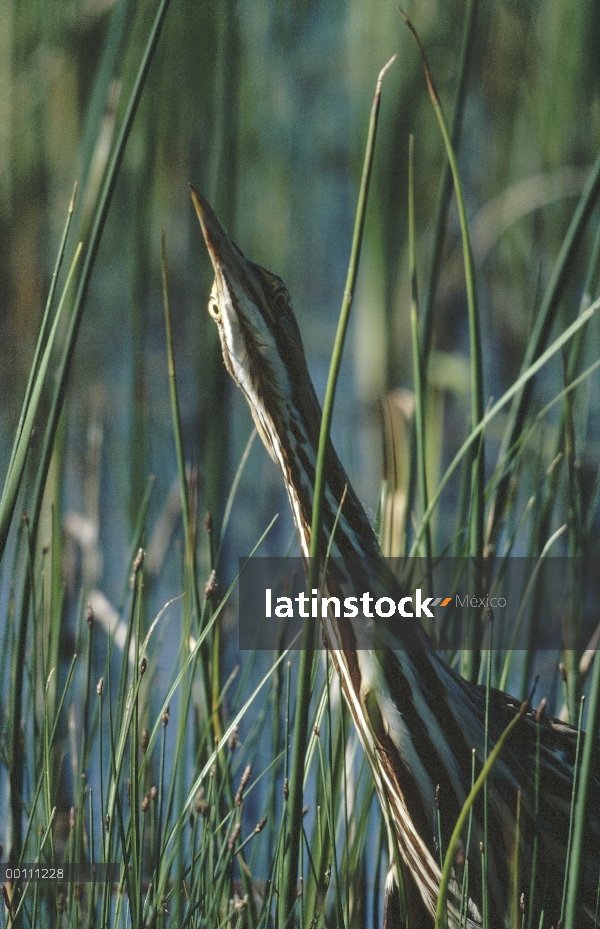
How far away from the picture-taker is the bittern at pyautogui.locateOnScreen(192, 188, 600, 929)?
1.49 ft

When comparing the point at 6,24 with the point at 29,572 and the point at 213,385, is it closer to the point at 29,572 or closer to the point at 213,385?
the point at 213,385

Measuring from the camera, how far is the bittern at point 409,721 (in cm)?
46

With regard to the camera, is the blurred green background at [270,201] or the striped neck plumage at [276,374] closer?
the striped neck plumage at [276,374]

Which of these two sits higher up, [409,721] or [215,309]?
[215,309]

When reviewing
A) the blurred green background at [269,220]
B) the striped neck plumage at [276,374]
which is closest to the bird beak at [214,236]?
the striped neck plumage at [276,374]

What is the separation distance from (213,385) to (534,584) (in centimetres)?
40

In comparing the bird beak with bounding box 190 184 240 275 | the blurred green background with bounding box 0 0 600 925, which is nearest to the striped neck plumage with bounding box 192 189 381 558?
the bird beak with bounding box 190 184 240 275

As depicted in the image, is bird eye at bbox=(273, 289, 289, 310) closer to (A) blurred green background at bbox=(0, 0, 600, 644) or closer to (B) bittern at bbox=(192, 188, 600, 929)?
(B) bittern at bbox=(192, 188, 600, 929)

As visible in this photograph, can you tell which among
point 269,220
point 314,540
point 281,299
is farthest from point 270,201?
point 314,540

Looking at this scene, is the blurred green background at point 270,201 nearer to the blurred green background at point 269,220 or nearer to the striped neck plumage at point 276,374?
the blurred green background at point 269,220

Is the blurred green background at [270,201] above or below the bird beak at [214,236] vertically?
above

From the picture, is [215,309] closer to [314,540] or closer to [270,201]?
[314,540]

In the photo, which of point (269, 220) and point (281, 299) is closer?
point (281, 299)

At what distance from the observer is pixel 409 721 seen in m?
0.47
